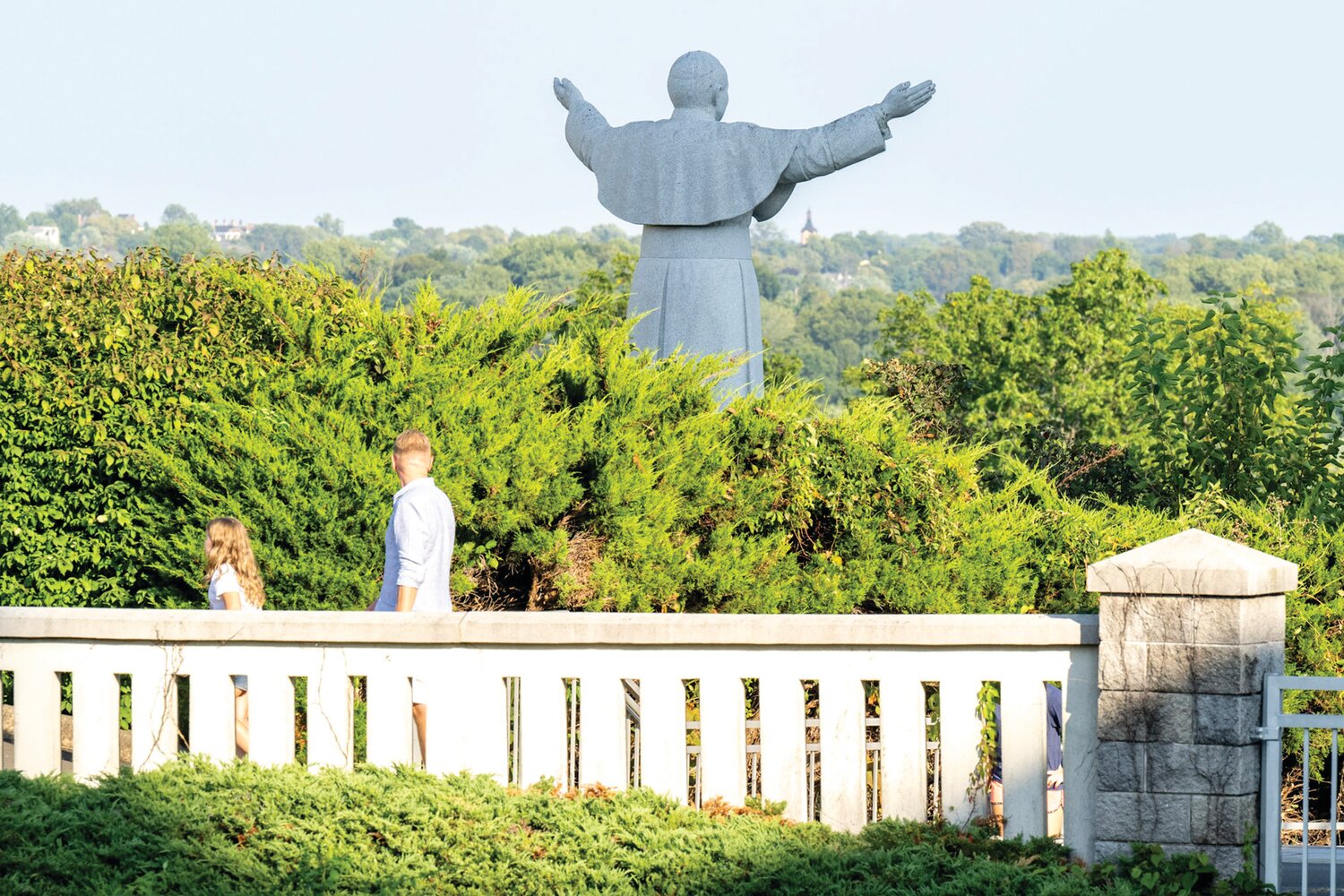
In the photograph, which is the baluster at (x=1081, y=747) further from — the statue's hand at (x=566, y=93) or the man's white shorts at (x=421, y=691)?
the statue's hand at (x=566, y=93)

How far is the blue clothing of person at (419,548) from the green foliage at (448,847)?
118 centimetres

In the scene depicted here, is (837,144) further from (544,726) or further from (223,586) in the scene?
(544,726)

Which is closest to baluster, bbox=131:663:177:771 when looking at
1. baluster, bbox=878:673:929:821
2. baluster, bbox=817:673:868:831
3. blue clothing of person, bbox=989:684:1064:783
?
baluster, bbox=817:673:868:831

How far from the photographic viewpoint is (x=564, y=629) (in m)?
5.48

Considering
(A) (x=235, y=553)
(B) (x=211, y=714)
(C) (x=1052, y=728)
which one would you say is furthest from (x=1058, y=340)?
(B) (x=211, y=714)

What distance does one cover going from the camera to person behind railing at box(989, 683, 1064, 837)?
5.79 m

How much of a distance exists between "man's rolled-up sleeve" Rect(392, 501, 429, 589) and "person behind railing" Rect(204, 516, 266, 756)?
847mm

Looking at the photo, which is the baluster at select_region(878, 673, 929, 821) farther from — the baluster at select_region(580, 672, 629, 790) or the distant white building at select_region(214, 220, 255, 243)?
the distant white building at select_region(214, 220, 255, 243)

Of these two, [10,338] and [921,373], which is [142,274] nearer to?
[10,338]

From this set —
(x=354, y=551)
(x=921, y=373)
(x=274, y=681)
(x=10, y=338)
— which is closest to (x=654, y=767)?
(x=274, y=681)

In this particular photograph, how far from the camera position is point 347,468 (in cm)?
802

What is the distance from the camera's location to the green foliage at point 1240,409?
11164 mm

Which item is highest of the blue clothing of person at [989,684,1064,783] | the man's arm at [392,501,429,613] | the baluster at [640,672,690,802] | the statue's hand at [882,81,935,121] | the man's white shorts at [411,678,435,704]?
the statue's hand at [882,81,935,121]

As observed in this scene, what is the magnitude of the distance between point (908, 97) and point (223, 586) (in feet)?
16.8
